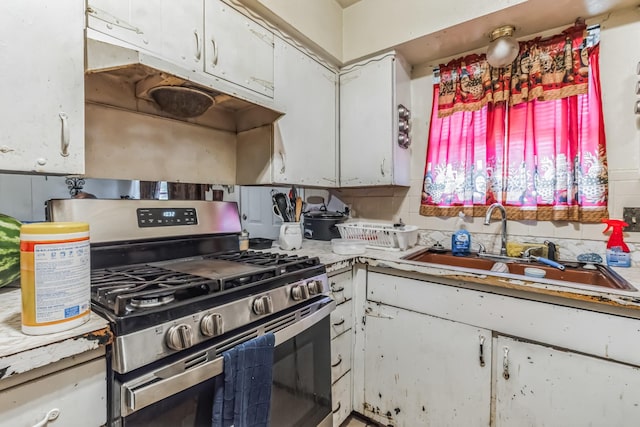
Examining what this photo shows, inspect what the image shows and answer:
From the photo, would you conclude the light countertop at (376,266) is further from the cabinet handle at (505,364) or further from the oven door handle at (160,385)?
the cabinet handle at (505,364)

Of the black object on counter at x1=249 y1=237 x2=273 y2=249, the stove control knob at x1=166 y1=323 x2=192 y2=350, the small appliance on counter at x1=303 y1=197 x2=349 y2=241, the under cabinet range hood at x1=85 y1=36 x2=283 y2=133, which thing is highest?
the under cabinet range hood at x1=85 y1=36 x2=283 y2=133

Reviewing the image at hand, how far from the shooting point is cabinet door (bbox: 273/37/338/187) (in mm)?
1683

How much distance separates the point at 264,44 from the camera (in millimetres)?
1579

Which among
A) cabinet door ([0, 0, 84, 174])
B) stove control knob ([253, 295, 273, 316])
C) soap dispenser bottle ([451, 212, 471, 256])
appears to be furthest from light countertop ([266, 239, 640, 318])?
cabinet door ([0, 0, 84, 174])

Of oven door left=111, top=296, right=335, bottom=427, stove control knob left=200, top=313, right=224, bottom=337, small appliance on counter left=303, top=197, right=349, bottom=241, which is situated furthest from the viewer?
small appliance on counter left=303, top=197, right=349, bottom=241

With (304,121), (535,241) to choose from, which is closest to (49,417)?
(304,121)

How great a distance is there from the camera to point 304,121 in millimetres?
1842

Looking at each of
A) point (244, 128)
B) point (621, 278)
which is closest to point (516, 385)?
point (621, 278)

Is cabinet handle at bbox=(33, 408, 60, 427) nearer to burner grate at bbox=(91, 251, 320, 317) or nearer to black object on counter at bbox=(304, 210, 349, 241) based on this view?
burner grate at bbox=(91, 251, 320, 317)

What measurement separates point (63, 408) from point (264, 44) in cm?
161

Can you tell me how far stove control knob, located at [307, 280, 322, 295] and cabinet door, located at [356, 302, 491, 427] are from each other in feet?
1.52

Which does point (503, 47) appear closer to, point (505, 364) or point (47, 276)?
point (505, 364)

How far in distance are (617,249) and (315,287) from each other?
1411mm

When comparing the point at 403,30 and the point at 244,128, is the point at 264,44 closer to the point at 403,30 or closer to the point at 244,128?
the point at 244,128
